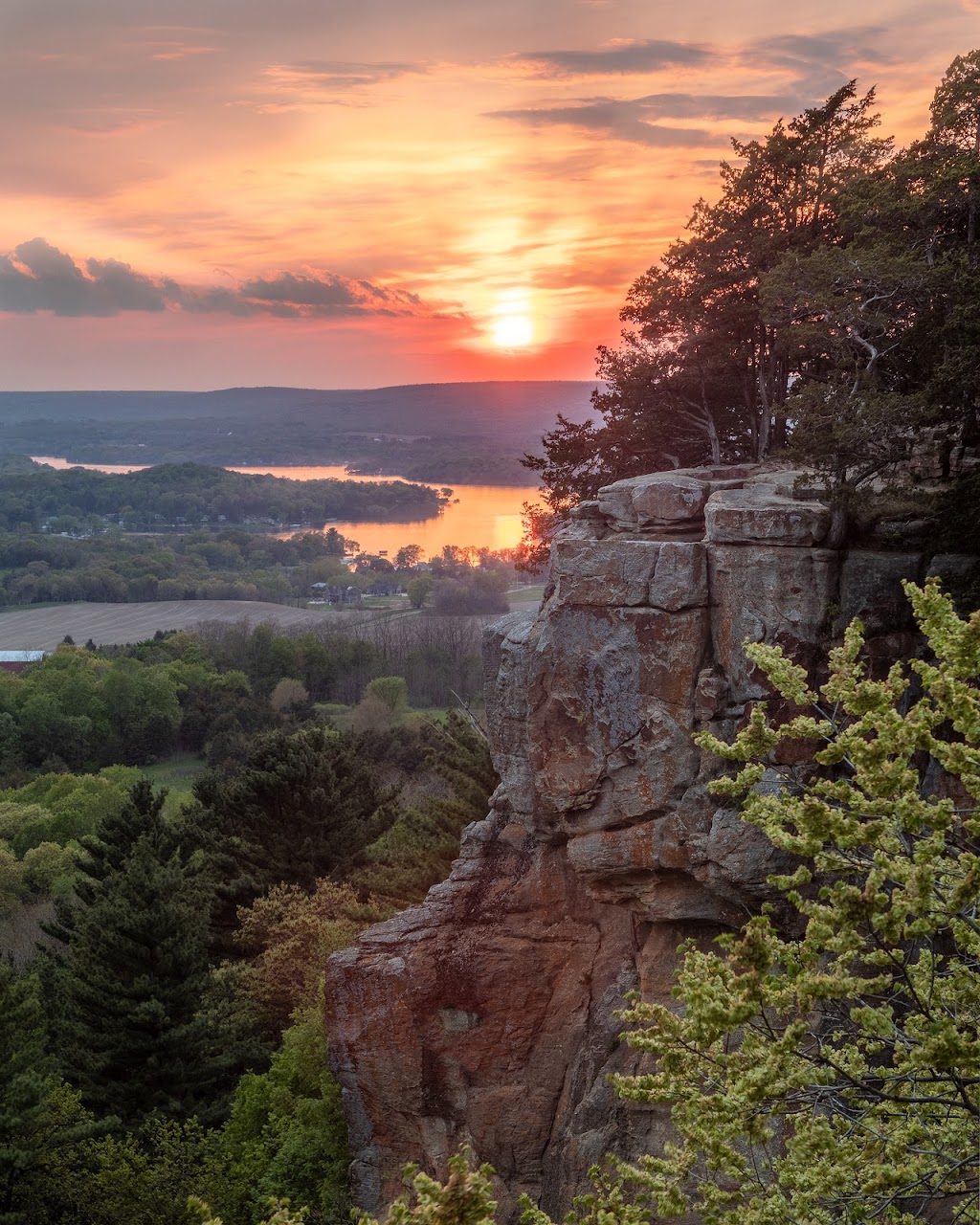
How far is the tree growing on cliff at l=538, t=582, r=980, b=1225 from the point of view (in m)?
7.88

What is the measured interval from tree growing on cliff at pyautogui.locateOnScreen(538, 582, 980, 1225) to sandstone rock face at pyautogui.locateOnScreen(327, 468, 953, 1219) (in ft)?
23.0

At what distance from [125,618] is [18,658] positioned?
20488mm

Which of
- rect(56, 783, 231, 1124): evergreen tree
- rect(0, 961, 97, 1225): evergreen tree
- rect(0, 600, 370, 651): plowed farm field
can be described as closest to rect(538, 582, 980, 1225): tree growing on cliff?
rect(0, 961, 97, 1225): evergreen tree

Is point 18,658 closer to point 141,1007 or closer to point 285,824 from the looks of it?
point 285,824

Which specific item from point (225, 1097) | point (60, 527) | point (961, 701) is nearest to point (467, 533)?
point (60, 527)

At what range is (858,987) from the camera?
26.9 ft

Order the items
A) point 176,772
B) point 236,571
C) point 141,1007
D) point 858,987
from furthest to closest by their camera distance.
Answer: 1. point 236,571
2. point 176,772
3. point 141,1007
4. point 858,987

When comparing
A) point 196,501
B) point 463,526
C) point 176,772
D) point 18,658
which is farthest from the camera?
point 196,501

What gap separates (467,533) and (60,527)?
65062mm

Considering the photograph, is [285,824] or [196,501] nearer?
[285,824]

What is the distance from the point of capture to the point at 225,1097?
2323 cm

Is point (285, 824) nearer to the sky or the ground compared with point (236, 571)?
nearer to the ground

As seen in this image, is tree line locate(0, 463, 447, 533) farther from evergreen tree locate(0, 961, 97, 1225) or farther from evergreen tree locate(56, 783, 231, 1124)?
evergreen tree locate(0, 961, 97, 1225)

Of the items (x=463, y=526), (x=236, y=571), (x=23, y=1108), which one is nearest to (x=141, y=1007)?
(x=23, y=1108)
